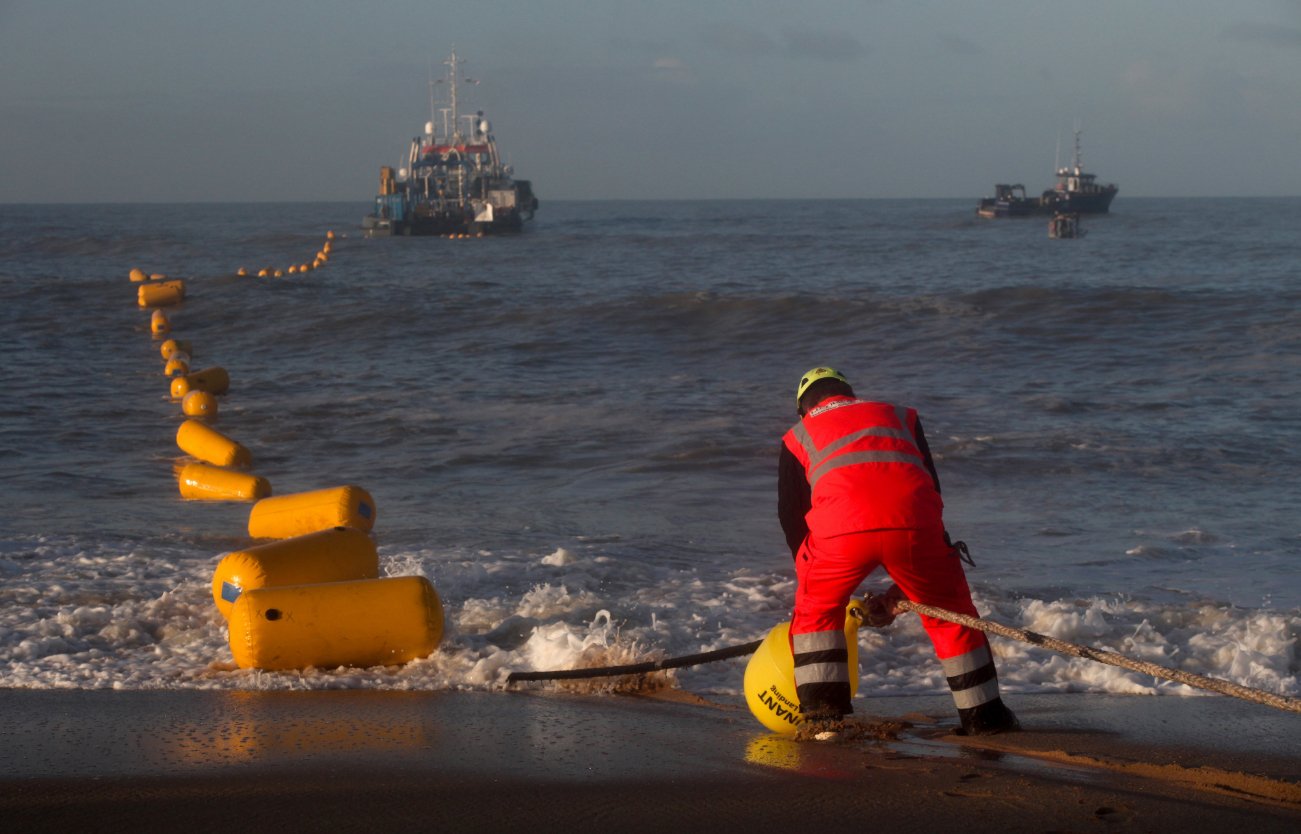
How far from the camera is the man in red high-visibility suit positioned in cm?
436

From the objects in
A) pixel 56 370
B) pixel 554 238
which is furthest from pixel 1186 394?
pixel 554 238

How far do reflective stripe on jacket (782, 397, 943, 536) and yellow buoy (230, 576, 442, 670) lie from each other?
2.07 metres

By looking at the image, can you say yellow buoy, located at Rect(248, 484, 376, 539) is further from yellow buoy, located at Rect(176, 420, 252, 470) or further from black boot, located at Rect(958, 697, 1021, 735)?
black boot, located at Rect(958, 697, 1021, 735)

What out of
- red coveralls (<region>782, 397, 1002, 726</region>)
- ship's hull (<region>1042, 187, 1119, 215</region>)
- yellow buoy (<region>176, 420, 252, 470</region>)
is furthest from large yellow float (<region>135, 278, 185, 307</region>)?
ship's hull (<region>1042, 187, 1119, 215</region>)

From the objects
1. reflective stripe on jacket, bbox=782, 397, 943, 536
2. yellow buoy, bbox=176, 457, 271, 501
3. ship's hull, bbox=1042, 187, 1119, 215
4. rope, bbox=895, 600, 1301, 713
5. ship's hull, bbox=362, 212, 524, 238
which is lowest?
yellow buoy, bbox=176, 457, 271, 501

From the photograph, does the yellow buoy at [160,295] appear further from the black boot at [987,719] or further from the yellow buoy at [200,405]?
the black boot at [987,719]

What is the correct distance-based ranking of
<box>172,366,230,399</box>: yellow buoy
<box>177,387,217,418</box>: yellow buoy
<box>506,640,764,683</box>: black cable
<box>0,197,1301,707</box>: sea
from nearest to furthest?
<box>506,640,764,683</box>: black cable
<box>0,197,1301,707</box>: sea
<box>177,387,217,418</box>: yellow buoy
<box>172,366,230,399</box>: yellow buoy

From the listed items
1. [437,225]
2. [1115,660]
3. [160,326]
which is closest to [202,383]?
[160,326]

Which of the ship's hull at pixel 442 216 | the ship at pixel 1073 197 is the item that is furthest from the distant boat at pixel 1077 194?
the ship's hull at pixel 442 216

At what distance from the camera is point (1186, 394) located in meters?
14.9

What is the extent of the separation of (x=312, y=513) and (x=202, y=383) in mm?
8781

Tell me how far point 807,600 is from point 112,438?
10.8m

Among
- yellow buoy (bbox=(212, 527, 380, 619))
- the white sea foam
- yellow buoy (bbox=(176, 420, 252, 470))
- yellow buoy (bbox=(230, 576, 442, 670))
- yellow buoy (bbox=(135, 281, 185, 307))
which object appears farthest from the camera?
yellow buoy (bbox=(135, 281, 185, 307))

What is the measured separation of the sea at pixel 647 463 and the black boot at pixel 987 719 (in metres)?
0.98
